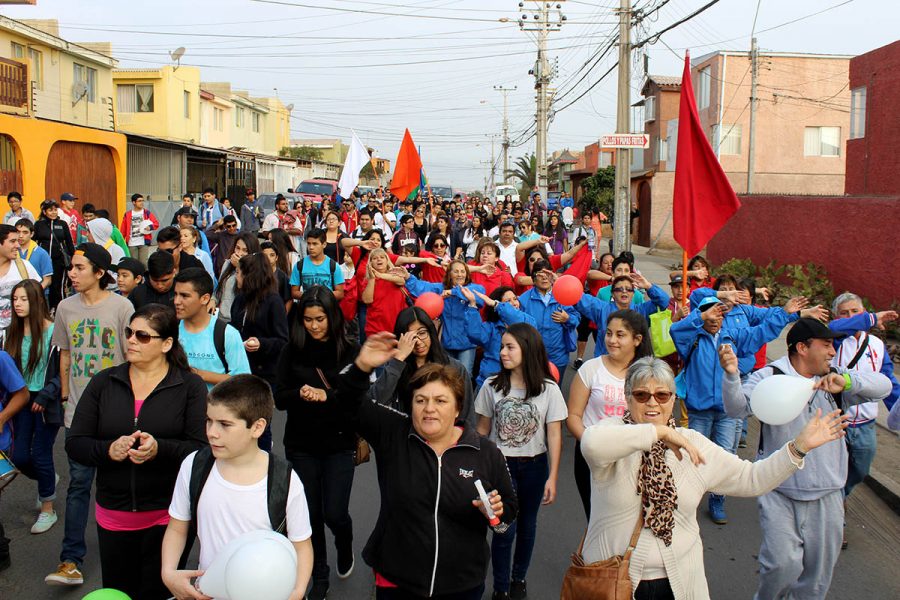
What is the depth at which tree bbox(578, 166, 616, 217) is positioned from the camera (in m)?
38.7

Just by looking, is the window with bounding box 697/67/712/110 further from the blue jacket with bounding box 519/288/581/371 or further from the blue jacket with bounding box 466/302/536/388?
the blue jacket with bounding box 466/302/536/388

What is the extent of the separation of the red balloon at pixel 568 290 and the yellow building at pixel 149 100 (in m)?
37.6

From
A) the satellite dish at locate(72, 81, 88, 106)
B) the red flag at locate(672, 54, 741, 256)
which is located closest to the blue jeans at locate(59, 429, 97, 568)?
the red flag at locate(672, 54, 741, 256)

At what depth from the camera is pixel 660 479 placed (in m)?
3.41

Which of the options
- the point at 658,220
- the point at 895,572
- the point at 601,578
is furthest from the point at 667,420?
the point at 658,220

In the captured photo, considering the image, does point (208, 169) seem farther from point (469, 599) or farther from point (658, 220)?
point (469, 599)

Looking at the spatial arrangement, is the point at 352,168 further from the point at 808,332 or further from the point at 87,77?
the point at 87,77

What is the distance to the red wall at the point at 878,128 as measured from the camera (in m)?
18.3

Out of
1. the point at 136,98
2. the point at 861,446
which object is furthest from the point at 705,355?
the point at 136,98

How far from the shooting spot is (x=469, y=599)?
141 inches

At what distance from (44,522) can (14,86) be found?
17693 millimetres

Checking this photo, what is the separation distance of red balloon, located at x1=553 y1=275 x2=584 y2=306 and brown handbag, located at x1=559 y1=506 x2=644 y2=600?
3867mm

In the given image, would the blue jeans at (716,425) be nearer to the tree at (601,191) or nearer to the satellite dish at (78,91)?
the satellite dish at (78,91)

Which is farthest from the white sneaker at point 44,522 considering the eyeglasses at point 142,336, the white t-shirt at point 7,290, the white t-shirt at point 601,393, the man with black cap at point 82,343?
the white t-shirt at point 601,393
